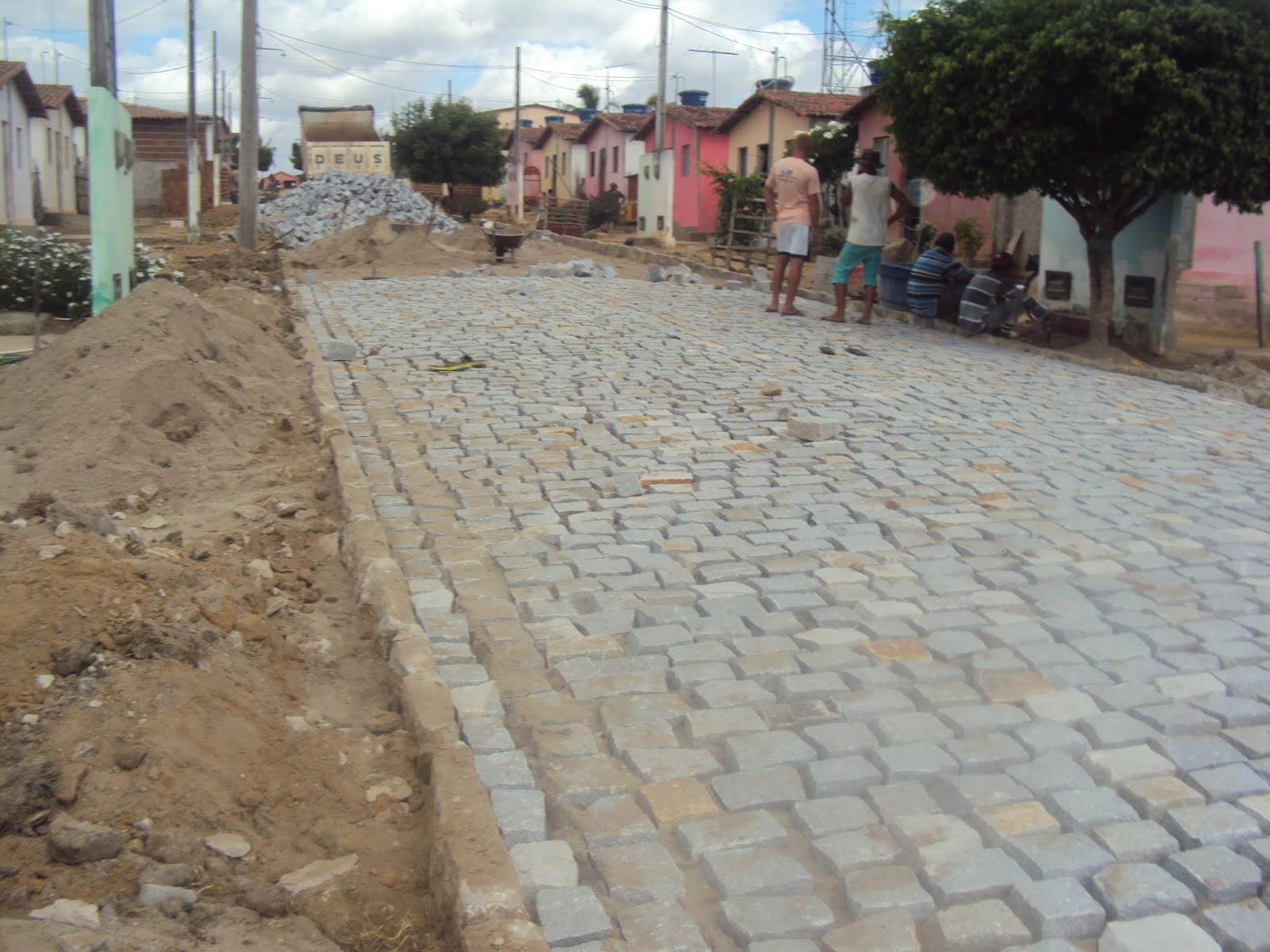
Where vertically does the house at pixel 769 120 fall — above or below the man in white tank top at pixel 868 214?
above

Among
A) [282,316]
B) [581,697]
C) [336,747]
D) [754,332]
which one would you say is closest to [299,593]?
[336,747]

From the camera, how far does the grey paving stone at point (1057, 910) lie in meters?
2.48

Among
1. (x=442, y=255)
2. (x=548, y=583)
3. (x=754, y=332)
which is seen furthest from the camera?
(x=442, y=255)

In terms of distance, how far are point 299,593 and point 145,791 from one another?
1.85 m

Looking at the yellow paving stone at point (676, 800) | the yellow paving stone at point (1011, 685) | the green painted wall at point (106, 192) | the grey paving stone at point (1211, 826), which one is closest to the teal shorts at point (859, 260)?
the green painted wall at point (106, 192)

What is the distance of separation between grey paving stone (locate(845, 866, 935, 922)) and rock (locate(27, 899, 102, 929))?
161 centimetres

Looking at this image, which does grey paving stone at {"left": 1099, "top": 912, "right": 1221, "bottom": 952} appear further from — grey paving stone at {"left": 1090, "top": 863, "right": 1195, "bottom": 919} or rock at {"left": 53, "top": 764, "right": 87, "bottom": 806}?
rock at {"left": 53, "top": 764, "right": 87, "bottom": 806}

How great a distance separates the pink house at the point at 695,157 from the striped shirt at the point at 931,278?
23.3 m

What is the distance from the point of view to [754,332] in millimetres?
11195

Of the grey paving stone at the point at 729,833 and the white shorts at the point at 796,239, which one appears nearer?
the grey paving stone at the point at 729,833

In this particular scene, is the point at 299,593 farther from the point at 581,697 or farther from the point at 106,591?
the point at 581,697

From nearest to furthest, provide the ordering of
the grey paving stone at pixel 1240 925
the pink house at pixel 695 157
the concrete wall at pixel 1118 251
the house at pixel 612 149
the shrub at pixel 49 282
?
the grey paving stone at pixel 1240 925 → the concrete wall at pixel 1118 251 → the shrub at pixel 49 282 → the pink house at pixel 695 157 → the house at pixel 612 149

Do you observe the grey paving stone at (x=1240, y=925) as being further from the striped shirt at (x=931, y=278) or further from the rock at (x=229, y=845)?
the striped shirt at (x=931, y=278)

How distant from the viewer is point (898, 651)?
3.84 metres
